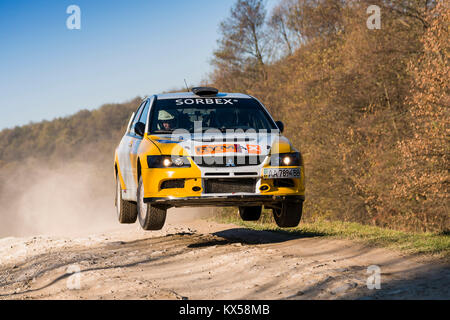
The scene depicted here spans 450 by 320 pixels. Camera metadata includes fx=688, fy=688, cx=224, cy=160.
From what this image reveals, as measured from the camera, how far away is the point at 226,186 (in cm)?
895

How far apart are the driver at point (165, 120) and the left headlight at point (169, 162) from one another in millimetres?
939

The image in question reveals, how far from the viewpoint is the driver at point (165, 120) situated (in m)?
9.83

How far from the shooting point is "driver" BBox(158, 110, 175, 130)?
983cm

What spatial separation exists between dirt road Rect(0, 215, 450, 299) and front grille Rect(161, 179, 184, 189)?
3.60 ft

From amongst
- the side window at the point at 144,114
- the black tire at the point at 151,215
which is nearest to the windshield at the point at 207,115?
the side window at the point at 144,114

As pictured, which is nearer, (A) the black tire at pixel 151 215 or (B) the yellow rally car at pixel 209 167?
(B) the yellow rally car at pixel 209 167

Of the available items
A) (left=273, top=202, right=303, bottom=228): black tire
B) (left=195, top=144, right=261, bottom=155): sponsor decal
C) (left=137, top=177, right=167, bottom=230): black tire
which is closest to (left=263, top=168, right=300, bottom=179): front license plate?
(left=195, top=144, right=261, bottom=155): sponsor decal

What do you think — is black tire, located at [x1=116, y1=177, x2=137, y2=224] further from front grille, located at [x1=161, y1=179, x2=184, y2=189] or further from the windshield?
front grille, located at [x1=161, y1=179, x2=184, y2=189]

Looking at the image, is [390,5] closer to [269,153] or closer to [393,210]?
[393,210]

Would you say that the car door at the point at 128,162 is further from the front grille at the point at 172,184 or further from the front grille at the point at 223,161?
the front grille at the point at 223,161

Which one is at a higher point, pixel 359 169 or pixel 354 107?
pixel 354 107

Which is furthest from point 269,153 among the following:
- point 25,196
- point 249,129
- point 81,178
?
point 25,196

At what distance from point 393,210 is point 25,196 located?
67.7 metres
